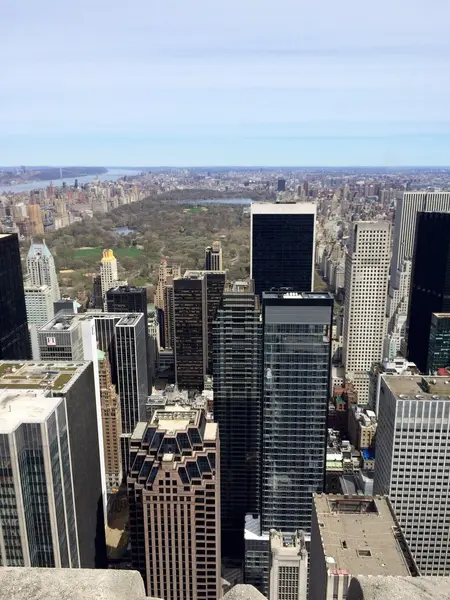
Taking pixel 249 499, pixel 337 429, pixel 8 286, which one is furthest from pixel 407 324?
pixel 8 286

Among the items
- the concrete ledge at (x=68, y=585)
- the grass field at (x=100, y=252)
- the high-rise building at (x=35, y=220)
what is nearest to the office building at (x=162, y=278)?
the grass field at (x=100, y=252)

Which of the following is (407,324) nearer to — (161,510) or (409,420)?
(409,420)

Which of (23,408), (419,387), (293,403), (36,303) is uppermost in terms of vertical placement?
(23,408)

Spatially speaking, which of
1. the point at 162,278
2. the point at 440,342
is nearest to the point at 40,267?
the point at 162,278

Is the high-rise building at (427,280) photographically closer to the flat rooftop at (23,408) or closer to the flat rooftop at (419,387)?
the flat rooftop at (419,387)

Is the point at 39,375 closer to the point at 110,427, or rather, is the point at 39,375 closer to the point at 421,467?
the point at 421,467

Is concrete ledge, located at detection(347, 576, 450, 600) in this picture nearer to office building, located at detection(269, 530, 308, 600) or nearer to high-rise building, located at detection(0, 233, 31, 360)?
office building, located at detection(269, 530, 308, 600)
